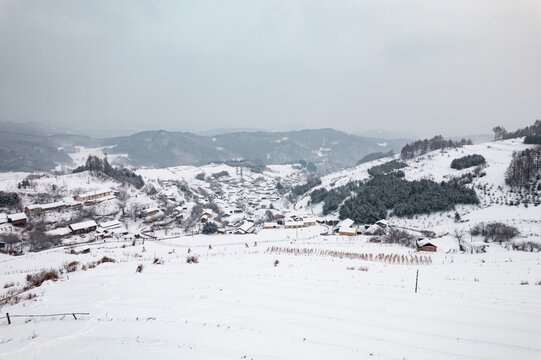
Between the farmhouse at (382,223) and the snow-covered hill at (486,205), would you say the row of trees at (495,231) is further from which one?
the farmhouse at (382,223)

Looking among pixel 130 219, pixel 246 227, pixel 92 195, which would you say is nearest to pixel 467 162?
pixel 246 227

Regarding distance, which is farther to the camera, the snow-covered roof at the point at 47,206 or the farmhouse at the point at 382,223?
the snow-covered roof at the point at 47,206

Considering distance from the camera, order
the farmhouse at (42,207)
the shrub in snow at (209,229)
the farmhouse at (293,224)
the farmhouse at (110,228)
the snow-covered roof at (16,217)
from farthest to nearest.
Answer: the farmhouse at (293,224) < the farmhouse at (42,207) < the shrub in snow at (209,229) < the farmhouse at (110,228) < the snow-covered roof at (16,217)

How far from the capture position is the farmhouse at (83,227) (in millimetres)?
47469

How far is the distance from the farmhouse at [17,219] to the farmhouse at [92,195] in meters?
12.1

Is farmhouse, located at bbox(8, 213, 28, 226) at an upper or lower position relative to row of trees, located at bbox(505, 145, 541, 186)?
lower

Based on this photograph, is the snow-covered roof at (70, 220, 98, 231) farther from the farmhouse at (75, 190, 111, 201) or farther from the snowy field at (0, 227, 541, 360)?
the snowy field at (0, 227, 541, 360)

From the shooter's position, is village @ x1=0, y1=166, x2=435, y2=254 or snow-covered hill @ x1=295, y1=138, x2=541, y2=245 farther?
village @ x1=0, y1=166, x2=435, y2=254

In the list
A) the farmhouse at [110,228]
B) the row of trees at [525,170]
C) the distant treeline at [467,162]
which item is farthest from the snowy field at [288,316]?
the distant treeline at [467,162]

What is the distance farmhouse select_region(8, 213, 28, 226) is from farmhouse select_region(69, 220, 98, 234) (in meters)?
8.70

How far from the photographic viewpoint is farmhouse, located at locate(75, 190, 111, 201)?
5922cm

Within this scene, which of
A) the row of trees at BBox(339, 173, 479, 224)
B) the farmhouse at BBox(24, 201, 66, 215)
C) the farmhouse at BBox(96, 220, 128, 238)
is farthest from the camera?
the farmhouse at BBox(24, 201, 66, 215)

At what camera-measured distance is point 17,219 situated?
46375 mm

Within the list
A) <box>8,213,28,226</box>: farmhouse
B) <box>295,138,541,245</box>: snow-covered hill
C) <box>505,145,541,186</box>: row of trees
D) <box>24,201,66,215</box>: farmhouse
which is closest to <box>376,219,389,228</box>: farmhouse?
<box>295,138,541,245</box>: snow-covered hill
